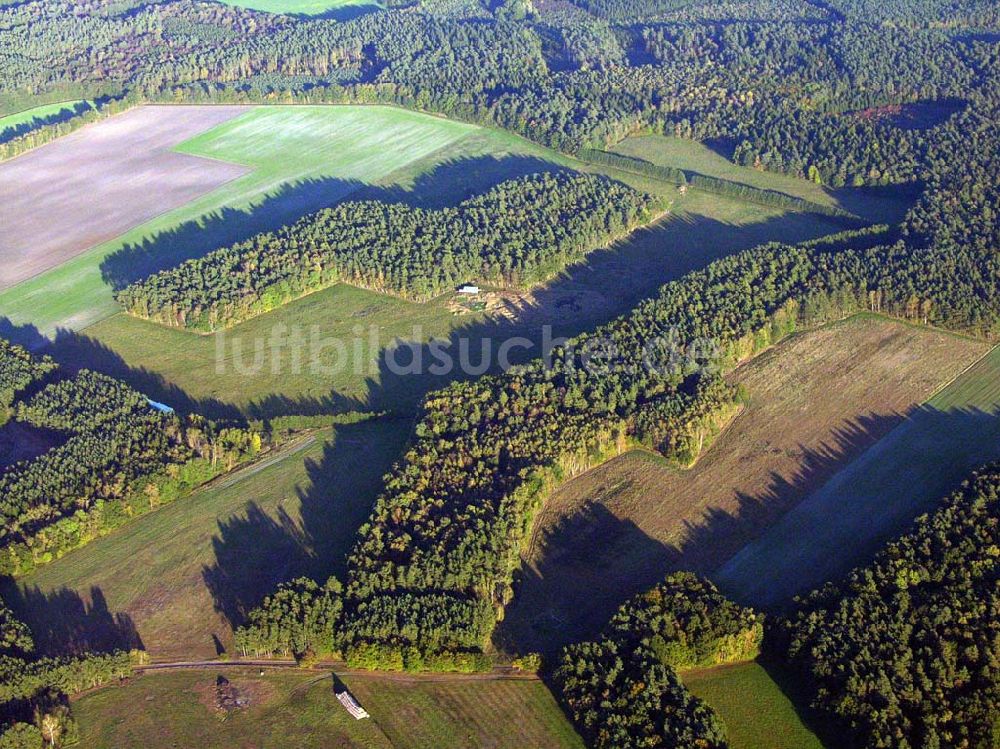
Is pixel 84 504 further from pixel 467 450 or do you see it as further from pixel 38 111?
pixel 38 111

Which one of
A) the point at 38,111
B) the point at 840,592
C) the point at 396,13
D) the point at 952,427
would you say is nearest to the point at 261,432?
the point at 840,592

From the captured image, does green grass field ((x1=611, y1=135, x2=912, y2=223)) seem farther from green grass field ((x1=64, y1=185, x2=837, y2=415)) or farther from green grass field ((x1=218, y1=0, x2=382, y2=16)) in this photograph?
green grass field ((x1=218, y1=0, x2=382, y2=16))

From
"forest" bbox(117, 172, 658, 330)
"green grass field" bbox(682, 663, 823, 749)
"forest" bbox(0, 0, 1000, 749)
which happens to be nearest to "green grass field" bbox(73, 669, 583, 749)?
"forest" bbox(0, 0, 1000, 749)

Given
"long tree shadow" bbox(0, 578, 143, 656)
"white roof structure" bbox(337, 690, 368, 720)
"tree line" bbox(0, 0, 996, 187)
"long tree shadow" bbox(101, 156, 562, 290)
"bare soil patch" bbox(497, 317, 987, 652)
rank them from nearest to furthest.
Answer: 1. "white roof structure" bbox(337, 690, 368, 720)
2. "long tree shadow" bbox(0, 578, 143, 656)
3. "bare soil patch" bbox(497, 317, 987, 652)
4. "long tree shadow" bbox(101, 156, 562, 290)
5. "tree line" bbox(0, 0, 996, 187)

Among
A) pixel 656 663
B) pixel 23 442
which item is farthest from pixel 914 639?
pixel 23 442

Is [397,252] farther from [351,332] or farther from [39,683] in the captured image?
[39,683]

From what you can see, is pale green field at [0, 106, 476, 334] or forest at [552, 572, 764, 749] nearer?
forest at [552, 572, 764, 749]
